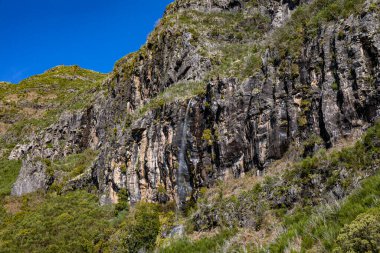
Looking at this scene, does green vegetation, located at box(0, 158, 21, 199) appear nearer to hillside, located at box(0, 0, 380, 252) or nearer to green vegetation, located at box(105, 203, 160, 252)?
hillside, located at box(0, 0, 380, 252)

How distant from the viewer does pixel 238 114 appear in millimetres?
21016

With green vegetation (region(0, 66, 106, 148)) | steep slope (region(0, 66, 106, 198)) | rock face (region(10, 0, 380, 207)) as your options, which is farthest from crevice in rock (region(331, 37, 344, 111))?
green vegetation (region(0, 66, 106, 148))

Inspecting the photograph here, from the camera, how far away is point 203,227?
17.2 m

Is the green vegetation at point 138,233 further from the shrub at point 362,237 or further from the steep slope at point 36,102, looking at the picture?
the steep slope at point 36,102

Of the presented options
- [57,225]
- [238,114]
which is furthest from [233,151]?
[57,225]

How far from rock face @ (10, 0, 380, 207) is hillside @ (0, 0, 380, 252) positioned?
79 millimetres

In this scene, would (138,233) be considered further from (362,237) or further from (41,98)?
(41,98)

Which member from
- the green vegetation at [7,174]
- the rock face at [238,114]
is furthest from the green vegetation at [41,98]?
the rock face at [238,114]

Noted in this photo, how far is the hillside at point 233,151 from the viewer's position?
13297mm

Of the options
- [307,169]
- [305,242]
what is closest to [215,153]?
[307,169]

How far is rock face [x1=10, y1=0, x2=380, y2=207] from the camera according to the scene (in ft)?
54.1

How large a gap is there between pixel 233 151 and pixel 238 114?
2416 millimetres

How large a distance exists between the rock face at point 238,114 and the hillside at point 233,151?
0.26 feet

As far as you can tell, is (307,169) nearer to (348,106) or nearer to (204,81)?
(348,106)
